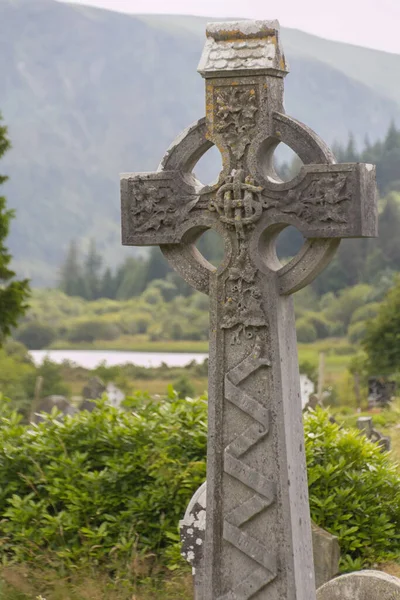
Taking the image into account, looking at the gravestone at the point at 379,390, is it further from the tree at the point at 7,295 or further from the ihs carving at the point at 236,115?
the ihs carving at the point at 236,115

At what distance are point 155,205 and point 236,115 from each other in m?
0.76

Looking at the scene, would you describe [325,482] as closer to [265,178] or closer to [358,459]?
[358,459]

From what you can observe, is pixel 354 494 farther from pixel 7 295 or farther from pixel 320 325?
pixel 320 325

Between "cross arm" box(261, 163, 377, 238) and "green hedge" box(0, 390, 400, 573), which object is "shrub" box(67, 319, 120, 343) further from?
"cross arm" box(261, 163, 377, 238)

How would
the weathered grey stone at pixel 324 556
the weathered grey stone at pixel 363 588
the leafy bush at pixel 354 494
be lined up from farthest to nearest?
the leafy bush at pixel 354 494 → the weathered grey stone at pixel 324 556 → the weathered grey stone at pixel 363 588

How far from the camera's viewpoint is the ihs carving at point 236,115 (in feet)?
19.5

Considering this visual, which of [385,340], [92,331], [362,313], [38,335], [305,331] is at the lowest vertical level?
[385,340]

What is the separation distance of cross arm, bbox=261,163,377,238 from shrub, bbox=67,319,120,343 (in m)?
102

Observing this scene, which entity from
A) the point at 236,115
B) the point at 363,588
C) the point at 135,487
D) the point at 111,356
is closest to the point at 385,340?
the point at 135,487

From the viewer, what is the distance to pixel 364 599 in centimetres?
628

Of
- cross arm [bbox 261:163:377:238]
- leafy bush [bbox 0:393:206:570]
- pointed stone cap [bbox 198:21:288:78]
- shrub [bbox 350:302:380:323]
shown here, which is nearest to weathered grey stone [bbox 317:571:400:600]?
cross arm [bbox 261:163:377:238]

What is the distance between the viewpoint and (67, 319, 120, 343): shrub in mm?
108250

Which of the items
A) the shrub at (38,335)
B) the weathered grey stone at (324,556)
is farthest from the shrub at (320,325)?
the weathered grey stone at (324,556)

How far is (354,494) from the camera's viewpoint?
8758 mm
